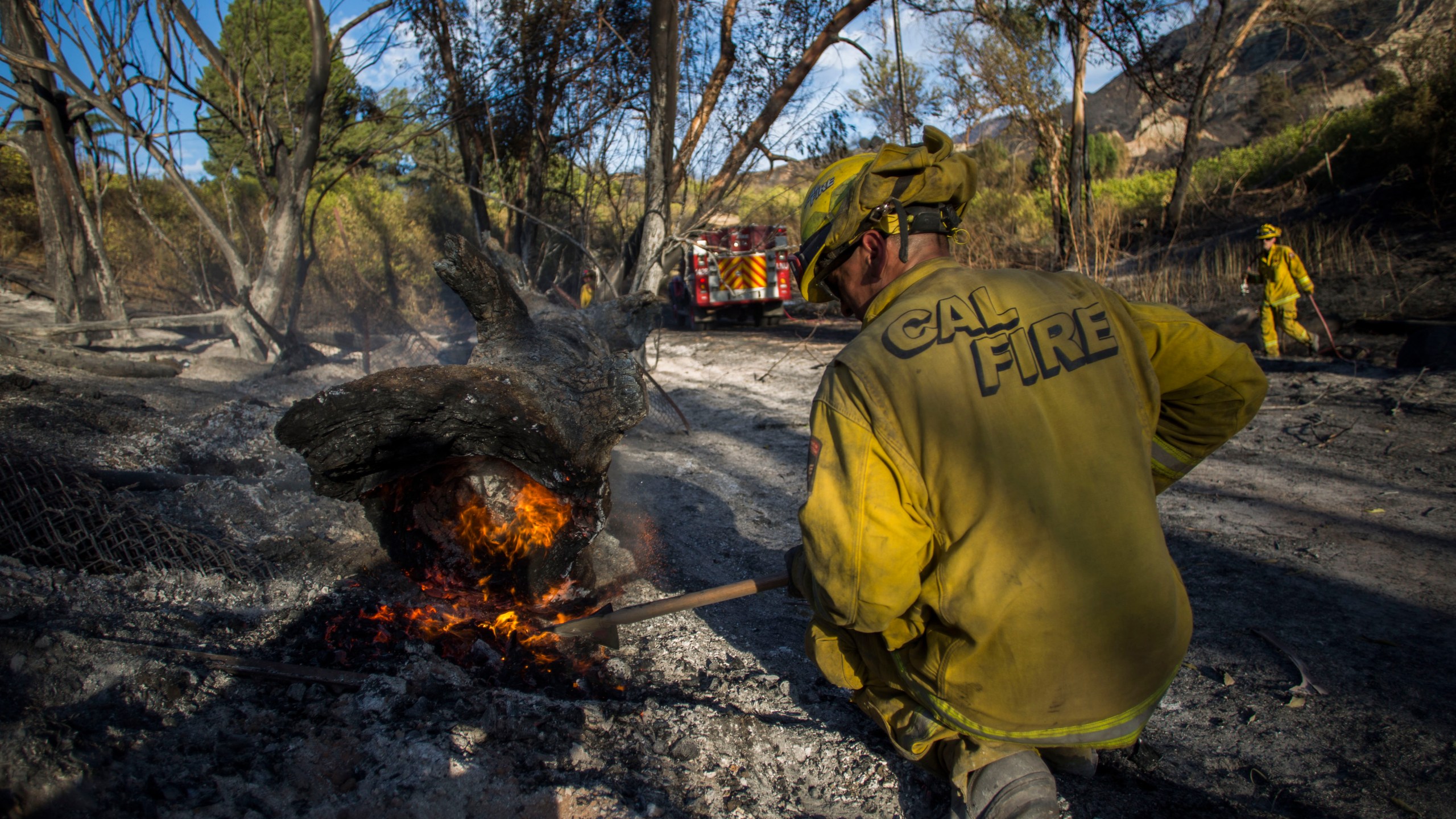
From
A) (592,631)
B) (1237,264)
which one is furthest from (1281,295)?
(592,631)

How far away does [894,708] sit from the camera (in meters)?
1.93

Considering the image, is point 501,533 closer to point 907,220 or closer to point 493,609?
point 493,609

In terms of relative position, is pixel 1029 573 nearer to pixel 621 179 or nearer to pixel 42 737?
pixel 42 737

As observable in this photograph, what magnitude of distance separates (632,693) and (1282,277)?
9.75 metres

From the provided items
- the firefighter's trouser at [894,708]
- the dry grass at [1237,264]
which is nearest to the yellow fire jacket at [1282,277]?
the dry grass at [1237,264]

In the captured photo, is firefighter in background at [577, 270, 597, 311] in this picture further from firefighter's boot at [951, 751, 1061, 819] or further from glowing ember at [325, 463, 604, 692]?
firefighter's boot at [951, 751, 1061, 819]

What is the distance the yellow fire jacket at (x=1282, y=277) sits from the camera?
8469 millimetres

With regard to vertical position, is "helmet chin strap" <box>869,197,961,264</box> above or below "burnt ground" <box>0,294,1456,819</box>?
above

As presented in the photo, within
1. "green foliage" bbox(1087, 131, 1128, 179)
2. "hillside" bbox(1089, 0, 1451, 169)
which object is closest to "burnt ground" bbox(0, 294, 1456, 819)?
"hillside" bbox(1089, 0, 1451, 169)

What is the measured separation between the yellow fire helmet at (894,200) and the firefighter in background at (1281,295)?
9.11m

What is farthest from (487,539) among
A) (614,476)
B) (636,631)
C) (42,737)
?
(614,476)

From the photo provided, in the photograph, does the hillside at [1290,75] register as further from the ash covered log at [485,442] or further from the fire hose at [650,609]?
the fire hose at [650,609]

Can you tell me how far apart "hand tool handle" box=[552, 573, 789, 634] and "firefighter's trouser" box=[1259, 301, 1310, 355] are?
364 inches

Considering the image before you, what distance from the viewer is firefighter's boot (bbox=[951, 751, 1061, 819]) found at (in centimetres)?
165
